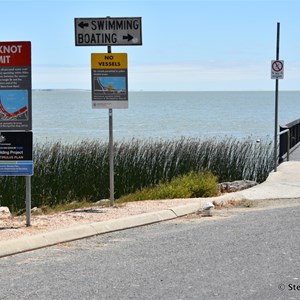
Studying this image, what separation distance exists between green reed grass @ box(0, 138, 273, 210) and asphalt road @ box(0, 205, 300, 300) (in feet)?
28.3

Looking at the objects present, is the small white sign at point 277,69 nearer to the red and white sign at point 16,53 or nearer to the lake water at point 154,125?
the red and white sign at point 16,53

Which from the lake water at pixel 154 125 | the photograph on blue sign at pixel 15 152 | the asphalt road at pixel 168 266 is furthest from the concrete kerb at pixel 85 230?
the lake water at pixel 154 125

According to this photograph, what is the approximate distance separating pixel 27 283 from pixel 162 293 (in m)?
1.35

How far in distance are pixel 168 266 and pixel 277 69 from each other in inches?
346

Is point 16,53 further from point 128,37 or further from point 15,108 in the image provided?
point 128,37

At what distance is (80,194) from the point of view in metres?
18.2

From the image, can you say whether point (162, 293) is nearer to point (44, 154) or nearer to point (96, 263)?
point (96, 263)

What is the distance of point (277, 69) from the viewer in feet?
49.8

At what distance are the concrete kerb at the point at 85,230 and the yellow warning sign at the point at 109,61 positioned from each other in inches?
97.3

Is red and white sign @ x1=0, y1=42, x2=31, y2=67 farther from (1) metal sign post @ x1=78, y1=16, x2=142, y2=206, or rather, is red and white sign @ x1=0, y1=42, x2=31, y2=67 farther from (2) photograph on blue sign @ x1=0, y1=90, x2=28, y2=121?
(1) metal sign post @ x1=78, y1=16, x2=142, y2=206

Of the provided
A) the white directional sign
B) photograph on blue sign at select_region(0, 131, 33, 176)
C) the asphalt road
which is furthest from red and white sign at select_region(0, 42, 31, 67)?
the asphalt road

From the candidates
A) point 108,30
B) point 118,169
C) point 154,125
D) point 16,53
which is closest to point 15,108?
point 16,53

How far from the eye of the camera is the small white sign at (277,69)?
15.1m

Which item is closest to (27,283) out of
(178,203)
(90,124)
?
(178,203)
